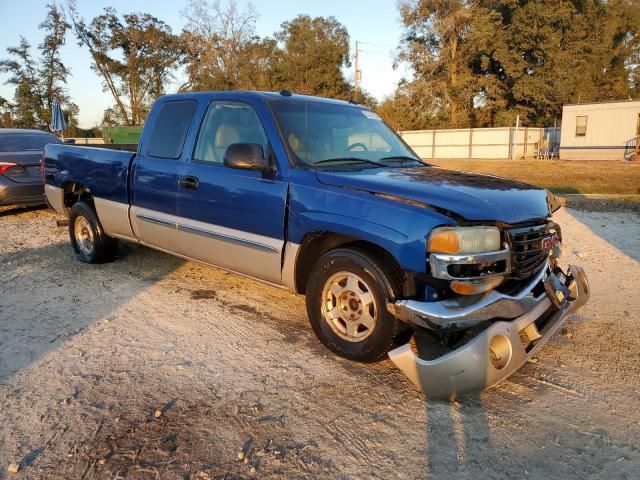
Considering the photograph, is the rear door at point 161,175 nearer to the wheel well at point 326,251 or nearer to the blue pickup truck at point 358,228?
the blue pickup truck at point 358,228

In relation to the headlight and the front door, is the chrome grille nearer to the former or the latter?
the headlight

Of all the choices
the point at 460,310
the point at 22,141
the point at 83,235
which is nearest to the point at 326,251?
the point at 460,310

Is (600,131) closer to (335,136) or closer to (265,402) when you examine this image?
(335,136)

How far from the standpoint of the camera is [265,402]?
Answer: 3.12 metres

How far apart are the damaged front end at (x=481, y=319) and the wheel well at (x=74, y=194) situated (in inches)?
180

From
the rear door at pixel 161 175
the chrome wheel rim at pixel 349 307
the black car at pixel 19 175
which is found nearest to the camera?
the chrome wheel rim at pixel 349 307

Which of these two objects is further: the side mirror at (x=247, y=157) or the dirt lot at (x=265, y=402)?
the side mirror at (x=247, y=157)

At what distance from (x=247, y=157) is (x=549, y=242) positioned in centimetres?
228

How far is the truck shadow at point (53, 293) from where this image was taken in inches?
155

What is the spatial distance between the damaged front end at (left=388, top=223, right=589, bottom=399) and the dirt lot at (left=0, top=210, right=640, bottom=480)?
0.24m

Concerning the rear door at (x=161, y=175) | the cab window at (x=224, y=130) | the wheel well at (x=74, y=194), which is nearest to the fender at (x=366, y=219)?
the cab window at (x=224, y=130)

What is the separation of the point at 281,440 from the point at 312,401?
439mm

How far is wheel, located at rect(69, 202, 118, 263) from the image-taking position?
19.8ft

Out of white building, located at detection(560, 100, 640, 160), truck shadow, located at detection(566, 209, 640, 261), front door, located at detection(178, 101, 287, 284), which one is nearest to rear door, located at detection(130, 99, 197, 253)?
front door, located at detection(178, 101, 287, 284)
